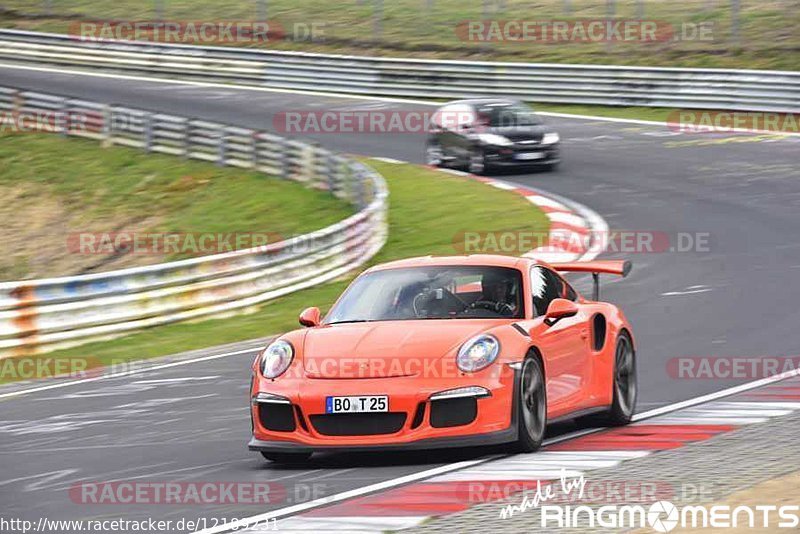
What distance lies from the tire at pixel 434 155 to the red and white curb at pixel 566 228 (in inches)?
120

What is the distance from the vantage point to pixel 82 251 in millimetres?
25656

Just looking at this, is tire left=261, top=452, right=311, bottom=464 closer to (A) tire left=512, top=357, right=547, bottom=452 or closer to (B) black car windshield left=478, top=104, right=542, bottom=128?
(A) tire left=512, top=357, right=547, bottom=452

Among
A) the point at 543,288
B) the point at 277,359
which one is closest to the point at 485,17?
the point at 543,288

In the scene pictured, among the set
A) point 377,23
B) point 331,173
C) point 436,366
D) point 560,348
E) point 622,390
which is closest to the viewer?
point 436,366

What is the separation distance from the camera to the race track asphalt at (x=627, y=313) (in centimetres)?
877

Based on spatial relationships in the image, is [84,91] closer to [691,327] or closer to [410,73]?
[410,73]

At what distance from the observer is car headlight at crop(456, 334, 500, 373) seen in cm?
876

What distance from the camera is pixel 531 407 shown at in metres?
8.97

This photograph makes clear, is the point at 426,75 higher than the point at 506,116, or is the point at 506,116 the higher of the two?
the point at 506,116

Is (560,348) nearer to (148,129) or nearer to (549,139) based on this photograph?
(549,139)

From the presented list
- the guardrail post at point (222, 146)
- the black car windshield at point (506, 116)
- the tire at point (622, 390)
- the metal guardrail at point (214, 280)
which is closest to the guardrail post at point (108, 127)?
the guardrail post at point (222, 146)

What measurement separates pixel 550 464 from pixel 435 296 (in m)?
1.60

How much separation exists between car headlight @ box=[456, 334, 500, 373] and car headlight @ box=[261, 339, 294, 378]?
99 centimetres

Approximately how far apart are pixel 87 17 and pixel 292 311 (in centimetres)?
3180
